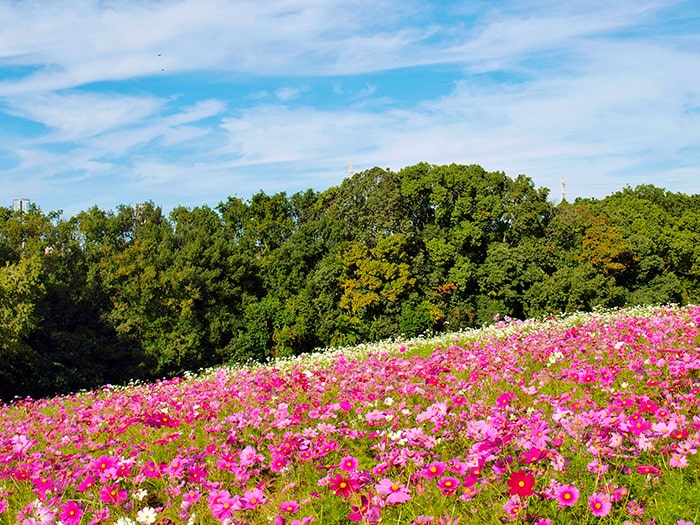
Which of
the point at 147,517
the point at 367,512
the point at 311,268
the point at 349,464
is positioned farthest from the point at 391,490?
the point at 311,268

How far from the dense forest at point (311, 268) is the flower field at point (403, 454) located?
23218 mm

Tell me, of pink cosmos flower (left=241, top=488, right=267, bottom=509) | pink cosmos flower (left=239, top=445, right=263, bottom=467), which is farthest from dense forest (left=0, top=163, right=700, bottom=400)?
pink cosmos flower (left=241, top=488, right=267, bottom=509)

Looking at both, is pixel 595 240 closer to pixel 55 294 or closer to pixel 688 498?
pixel 55 294

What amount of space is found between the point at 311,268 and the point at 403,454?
3084 centimetres

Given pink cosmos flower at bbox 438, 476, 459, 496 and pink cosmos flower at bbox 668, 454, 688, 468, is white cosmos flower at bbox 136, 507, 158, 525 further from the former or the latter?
pink cosmos flower at bbox 668, 454, 688, 468

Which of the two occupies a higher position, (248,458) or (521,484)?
(521,484)

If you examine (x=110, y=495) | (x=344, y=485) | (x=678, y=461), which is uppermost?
(x=344, y=485)

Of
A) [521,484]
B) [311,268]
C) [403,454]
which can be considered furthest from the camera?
[311,268]

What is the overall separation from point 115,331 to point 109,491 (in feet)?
90.3

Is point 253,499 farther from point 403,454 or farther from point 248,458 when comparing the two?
point 403,454

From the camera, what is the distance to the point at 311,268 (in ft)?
114

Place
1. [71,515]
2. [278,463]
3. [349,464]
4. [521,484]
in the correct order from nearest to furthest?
1. [521,484]
2. [71,515]
3. [349,464]
4. [278,463]

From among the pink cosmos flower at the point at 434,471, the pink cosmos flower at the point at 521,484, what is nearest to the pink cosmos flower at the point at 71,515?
the pink cosmos flower at the point at 434,471

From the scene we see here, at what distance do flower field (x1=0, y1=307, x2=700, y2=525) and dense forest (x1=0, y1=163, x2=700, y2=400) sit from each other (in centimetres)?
2322
